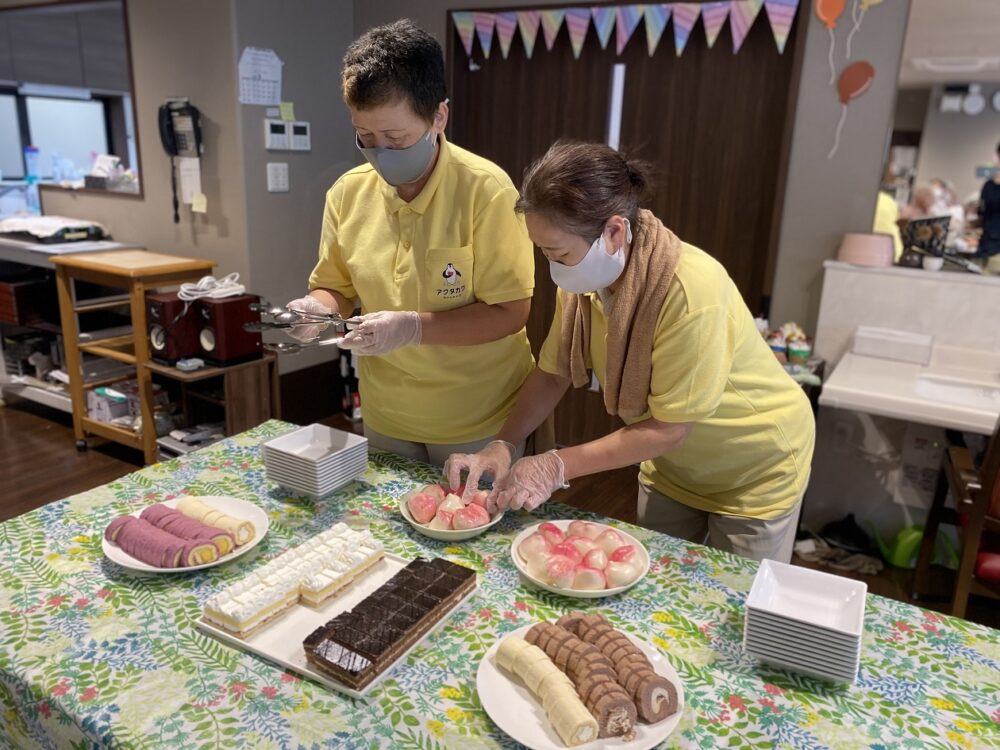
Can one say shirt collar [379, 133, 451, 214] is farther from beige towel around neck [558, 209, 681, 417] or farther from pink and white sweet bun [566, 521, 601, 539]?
pink and white sweet bun [566, 521, 601, 539]

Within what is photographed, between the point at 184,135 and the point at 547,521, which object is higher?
the point at 184,135

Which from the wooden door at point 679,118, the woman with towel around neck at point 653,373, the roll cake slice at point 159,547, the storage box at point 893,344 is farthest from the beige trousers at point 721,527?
the wooden door at point 679,118

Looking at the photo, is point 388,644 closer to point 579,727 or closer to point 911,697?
point 579,727

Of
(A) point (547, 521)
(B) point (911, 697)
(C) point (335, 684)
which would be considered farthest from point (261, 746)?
(B) point (911, 697)

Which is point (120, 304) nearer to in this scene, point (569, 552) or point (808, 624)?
point (569, 552)

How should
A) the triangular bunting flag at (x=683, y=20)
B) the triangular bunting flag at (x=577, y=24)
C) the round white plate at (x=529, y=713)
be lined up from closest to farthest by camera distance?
1. the round white plate at (x=529, y=713)
2. the triangular bunting flag at (x=683, y=20)
3. the triangular bunting flag at (x=577, y=24)

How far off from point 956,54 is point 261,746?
115 inches

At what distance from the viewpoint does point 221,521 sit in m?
1.27

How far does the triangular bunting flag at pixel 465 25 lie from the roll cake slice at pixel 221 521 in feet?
9.24

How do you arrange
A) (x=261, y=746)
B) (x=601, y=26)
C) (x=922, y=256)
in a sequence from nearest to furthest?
1. (x=261, y=746)
2. (x=922, y=256)
3. (x=601, y=26)

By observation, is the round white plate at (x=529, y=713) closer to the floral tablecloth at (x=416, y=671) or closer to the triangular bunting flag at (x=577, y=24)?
the floral tablecloth at (x=416, y=671)

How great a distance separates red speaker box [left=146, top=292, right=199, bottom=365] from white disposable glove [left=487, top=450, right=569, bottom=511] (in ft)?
7.41

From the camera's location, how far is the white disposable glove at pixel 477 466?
Result: 4.53ft

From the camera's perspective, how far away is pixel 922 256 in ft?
9.06
